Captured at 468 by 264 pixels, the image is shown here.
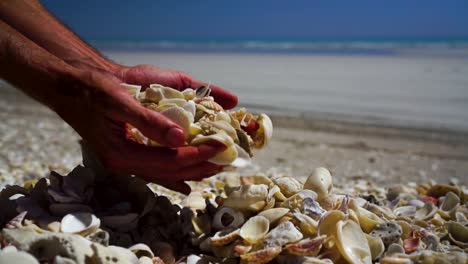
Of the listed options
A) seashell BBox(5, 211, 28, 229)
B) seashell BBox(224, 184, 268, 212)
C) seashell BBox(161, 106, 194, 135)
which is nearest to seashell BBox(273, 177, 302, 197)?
seashell BBox(224, 184, 268, 212)

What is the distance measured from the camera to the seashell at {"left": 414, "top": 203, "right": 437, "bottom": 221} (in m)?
3.10

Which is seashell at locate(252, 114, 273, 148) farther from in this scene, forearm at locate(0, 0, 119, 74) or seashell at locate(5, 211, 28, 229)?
seashell at locate(5, 211, 28, 229)

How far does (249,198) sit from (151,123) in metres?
0.64

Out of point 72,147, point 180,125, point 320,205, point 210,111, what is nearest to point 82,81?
point 180,125

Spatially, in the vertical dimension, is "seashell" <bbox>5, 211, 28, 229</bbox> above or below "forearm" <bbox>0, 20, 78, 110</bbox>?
below

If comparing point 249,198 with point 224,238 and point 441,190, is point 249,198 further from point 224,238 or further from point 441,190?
point 441,190

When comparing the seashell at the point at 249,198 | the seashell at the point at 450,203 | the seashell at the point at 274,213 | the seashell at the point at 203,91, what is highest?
the seashell at the point at 203,91

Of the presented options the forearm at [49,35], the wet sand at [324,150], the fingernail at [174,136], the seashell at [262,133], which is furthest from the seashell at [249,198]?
the wet sand at [324,150]

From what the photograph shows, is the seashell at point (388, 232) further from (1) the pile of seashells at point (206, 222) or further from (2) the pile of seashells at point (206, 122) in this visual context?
(2) the pile of seashells at point (206, 122)

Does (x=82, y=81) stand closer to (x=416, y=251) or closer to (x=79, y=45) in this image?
(x=79, y=45)

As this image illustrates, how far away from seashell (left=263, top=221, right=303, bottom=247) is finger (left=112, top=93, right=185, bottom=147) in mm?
574

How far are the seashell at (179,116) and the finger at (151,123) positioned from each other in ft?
0.54

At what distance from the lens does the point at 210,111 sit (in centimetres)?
258

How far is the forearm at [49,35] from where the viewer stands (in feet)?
9.30
